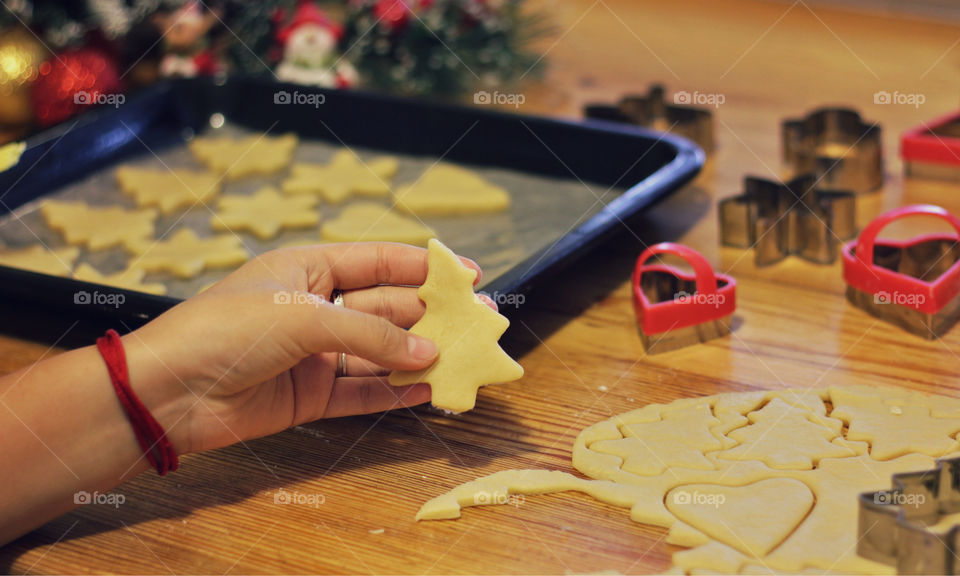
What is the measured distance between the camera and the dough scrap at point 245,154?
1727 millimetres

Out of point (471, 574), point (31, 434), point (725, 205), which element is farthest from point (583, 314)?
point (31, 434)

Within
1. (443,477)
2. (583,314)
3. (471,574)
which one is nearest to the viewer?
(471,574)

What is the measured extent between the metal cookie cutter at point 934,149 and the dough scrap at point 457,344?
92 centimetres

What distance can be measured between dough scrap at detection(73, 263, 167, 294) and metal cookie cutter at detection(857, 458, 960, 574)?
894mm

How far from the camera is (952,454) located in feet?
3.14

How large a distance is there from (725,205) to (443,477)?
0.64m

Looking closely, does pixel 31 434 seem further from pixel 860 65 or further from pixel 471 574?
pixel 860 65
